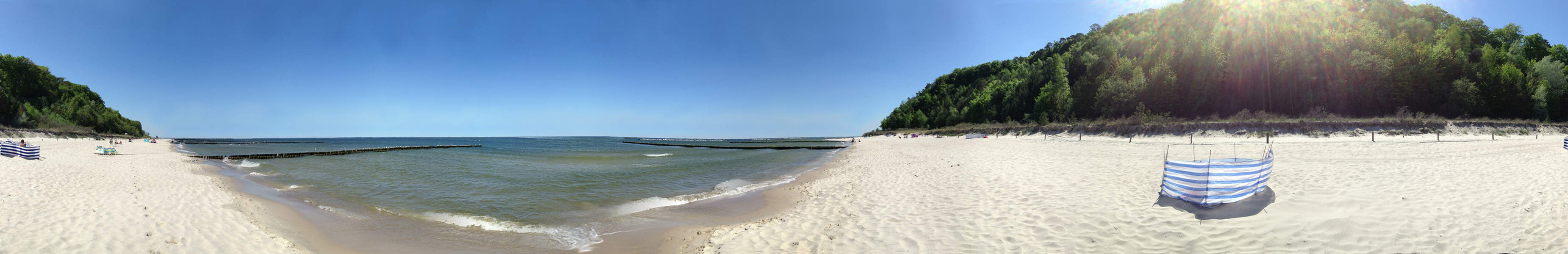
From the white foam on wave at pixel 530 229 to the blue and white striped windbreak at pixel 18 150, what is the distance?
22084 mm

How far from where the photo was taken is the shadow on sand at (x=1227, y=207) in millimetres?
6109

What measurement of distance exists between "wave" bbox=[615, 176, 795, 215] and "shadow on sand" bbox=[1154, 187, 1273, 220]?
866cm

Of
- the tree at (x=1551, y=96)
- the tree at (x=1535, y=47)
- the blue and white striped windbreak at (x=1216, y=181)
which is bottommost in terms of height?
the blue and white striped windbreak at (x=1216, y=181)

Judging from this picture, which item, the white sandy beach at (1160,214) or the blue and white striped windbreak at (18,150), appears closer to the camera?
the white sandy beach at (1160,214)

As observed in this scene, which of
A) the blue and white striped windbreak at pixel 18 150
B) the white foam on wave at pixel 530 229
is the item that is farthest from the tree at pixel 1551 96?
the blue and white striped windbreak at pixel 18 150

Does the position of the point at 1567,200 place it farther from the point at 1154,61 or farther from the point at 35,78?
the point at 35,78

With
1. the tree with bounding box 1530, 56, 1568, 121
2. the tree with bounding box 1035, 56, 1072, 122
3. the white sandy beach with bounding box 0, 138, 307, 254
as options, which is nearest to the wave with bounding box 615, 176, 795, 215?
the white sandy beach with bounding box 0, 138, 307, 254

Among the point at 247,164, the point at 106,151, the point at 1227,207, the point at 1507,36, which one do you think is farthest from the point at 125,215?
the point at 1507,36

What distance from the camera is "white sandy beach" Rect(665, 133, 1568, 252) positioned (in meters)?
5.24

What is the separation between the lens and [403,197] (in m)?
11.9

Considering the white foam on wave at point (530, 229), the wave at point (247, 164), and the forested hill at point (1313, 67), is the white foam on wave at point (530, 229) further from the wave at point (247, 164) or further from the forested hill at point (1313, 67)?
the forested hill at point (1313, 67)

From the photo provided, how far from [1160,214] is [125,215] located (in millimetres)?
14998

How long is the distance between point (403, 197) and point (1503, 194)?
2002 cm

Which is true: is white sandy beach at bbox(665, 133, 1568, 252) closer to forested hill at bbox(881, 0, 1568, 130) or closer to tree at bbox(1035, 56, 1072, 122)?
forested hill at bbox(881, 0, 1568, 130)
